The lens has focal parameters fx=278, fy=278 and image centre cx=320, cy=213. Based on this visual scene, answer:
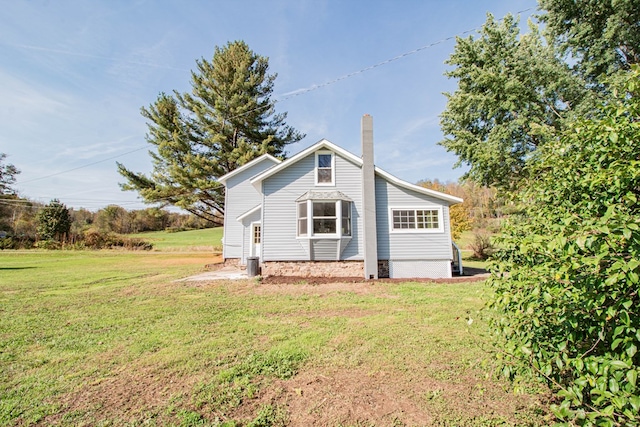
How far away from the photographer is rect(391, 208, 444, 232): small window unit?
11.5 meters

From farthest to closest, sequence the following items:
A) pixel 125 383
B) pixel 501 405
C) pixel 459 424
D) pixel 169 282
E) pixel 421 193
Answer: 1. pixel 421 193
2. pixel 169 282
3. pixel 125 383
4. pixel 501 405
5. pixel 459 424

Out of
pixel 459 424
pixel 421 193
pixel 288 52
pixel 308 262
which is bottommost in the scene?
pixel 459 424

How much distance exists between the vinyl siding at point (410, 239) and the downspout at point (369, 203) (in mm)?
496

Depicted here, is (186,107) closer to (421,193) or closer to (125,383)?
(421,193)

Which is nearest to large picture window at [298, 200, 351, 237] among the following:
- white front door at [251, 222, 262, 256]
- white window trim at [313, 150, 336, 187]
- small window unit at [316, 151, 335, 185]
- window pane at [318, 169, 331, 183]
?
white window trim at [313, 150, 336, 187]

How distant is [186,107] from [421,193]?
72.1ft

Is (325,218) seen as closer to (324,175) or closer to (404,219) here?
(324,175)

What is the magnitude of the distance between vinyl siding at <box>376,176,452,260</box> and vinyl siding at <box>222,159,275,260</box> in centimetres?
792

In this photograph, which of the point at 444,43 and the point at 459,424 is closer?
the point at 459,424

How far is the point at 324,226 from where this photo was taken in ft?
36.4

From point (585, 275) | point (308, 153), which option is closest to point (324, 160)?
point (308, 153)

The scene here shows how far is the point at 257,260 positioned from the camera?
1189 cm

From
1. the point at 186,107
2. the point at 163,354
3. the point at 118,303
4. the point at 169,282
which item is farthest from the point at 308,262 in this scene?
the point at 186,107

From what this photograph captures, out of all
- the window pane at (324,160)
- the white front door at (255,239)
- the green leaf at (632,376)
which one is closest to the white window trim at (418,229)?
the window pane at (324,160)
